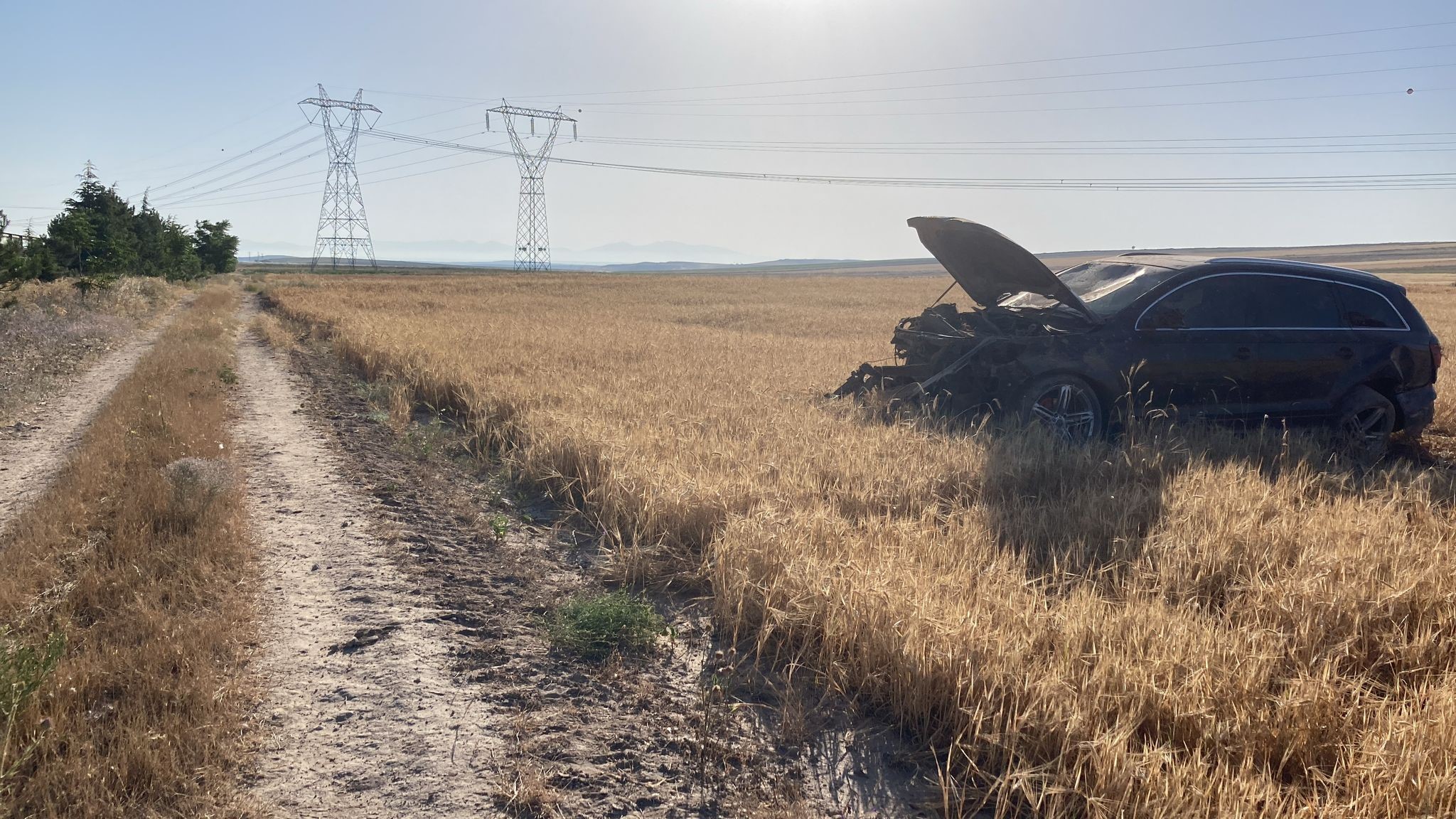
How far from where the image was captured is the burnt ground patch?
292 cm

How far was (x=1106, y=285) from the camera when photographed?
8344mm

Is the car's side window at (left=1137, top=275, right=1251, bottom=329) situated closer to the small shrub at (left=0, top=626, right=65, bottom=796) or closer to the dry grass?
the dry grass

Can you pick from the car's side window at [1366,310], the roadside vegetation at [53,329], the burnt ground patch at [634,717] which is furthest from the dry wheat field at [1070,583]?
the roadside vegetation at [53,329]

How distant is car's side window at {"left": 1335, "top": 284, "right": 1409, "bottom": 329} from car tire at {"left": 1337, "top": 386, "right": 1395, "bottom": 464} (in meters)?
0.66

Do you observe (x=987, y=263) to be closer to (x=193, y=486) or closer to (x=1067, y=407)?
(x=1067, y=407)

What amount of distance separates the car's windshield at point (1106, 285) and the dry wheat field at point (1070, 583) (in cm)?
147

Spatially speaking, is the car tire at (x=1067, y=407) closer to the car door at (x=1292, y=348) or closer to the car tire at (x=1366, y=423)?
the car door at (x=1292, y=348)

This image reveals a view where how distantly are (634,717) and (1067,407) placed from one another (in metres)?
5.81

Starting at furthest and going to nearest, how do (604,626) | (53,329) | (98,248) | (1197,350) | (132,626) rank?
(98,248)
(53,329)
(1197,350)
(604,626)
(132,626)

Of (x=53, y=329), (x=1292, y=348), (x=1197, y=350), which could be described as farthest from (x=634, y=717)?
(x=53, y=329)

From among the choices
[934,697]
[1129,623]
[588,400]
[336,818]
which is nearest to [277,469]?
[588,400]

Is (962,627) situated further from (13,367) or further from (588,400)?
(13,367)

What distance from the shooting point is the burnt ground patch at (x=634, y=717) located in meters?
2.92

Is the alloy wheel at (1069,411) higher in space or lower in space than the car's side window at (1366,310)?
lower
